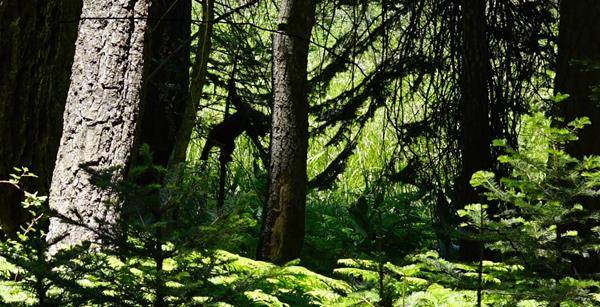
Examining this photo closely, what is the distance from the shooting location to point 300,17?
4.85 m

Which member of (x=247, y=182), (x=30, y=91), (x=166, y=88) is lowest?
(x=247, y=182)

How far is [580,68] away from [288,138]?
167 cm

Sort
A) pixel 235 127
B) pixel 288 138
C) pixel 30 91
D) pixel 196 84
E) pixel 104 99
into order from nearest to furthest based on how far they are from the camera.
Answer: pixel 104 99
pixel 30 91
pixel 196 84
pixel 288 138
pixel 235 127

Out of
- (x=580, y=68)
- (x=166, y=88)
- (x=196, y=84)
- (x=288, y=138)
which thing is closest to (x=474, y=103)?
(x=580, y=68)

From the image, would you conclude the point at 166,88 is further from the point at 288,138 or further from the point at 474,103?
the point at 474,103

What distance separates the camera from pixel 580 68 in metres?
4.48

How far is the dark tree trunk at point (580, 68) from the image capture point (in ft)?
14.3

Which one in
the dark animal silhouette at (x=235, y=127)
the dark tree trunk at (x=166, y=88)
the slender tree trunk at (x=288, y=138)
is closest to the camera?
the slender tree trunk at (x=288, y=138)

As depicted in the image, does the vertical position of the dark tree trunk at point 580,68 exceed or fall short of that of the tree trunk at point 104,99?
it exceeds it

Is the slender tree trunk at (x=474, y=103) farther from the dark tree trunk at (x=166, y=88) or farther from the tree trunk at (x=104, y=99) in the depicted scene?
the tree trunk at (x=104, y=99)

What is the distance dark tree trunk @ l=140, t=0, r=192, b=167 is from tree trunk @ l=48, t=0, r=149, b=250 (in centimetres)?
201

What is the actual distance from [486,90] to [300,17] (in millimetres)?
1256

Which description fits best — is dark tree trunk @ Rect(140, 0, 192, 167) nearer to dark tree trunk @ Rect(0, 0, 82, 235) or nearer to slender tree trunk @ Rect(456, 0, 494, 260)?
dark tree trunk @ Rect(0, 0, 82, 235)

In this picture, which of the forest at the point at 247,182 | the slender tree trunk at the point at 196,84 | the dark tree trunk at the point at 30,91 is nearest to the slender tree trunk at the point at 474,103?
the forest at the point at 247,182
